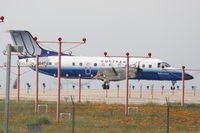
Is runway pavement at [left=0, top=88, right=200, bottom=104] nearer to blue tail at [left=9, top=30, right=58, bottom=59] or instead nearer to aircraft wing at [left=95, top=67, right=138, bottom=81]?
aircraft wing at [left=95, top=67, right=138, bottom=81]


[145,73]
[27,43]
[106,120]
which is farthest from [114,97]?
[106,120]

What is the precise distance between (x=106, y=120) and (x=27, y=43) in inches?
1547

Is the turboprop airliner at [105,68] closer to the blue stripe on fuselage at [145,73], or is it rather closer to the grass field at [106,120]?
the blue stripe on fuselage at [145,73]

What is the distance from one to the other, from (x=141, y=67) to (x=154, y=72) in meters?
1.49

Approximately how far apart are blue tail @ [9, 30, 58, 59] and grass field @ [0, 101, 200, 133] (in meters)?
26.3

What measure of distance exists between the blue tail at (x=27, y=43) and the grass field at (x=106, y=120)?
86.2 feet

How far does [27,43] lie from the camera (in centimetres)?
7575

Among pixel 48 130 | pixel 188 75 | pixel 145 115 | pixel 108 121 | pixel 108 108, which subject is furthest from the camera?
pixel 188 75

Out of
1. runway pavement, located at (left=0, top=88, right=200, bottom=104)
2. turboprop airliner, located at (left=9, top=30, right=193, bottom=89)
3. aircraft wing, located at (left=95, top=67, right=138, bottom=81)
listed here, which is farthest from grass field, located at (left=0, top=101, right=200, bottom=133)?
turboprop airliner, located at (left=9, top=30, right=193, bottom=89)

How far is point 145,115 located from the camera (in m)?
41.9

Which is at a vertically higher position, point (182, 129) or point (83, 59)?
point (83, 59)

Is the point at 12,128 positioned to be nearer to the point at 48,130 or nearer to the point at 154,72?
the point at 48,130

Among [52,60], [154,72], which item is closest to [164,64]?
[154,72]

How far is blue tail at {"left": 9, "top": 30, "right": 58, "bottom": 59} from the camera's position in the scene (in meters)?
74.6
